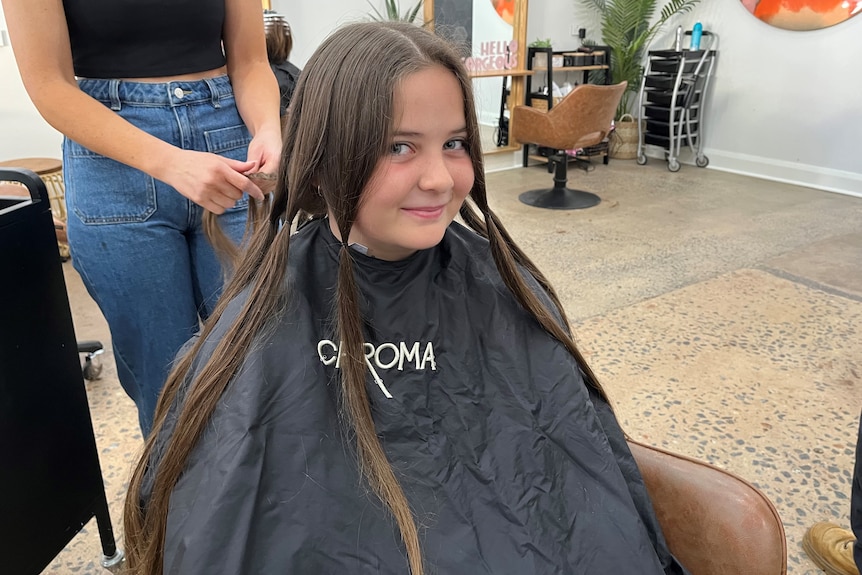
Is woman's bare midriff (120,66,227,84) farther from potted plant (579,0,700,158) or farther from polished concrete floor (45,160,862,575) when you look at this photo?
potted plant (579,0,700,158)

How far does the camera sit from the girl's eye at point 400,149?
81 cm

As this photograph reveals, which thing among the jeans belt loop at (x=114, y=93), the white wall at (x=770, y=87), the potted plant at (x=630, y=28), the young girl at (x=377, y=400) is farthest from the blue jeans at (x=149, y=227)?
the potted plant at (x=630, y=28)

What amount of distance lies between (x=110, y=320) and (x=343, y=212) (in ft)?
1.72

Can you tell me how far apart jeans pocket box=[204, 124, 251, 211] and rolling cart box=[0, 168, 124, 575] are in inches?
11.2

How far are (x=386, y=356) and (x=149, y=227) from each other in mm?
465

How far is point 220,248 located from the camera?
1096mm

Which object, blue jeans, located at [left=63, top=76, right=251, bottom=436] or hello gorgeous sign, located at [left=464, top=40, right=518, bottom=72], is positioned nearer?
blue jeans, located at [left=63, top=76, right=251, bottom=436]

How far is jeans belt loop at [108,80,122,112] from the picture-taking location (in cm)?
100

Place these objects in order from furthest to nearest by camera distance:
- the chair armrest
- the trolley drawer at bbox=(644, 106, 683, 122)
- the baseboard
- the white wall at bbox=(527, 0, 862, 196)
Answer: the trolley drawer at bbox=(644, 106, 683, 122), the baseboard, the white wall at bbox=(527, 0, 862, 196), the chair armrest

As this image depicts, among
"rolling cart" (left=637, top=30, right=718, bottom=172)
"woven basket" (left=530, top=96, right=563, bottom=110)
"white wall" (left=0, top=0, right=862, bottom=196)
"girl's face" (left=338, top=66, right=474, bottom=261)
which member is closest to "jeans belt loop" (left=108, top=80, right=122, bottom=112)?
"girl's face" (left=338, top=66, right=474, bottom=261)

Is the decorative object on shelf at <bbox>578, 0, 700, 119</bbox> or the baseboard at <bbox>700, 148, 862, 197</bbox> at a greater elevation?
the decorative object on shelf at <bbox>578, 0, 700, 119</bbox>

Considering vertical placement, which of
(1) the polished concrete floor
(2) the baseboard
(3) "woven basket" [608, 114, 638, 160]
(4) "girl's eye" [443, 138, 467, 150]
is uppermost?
(4) "girl's eye" [443, 138, 467, 150]

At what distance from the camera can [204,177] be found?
91 centimetres

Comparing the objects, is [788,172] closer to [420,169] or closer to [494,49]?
[494,49]
